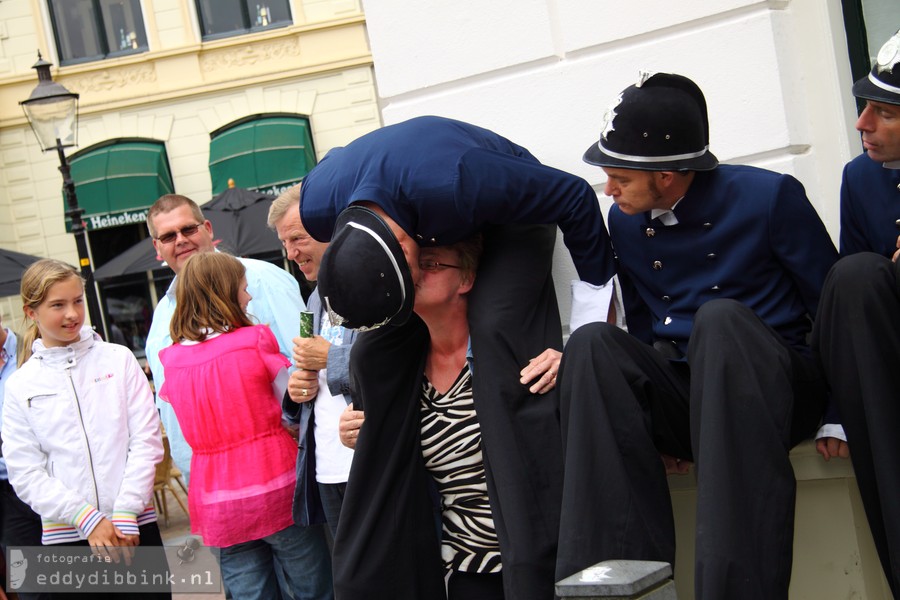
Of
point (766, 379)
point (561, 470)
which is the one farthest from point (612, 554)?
point (766, 379)

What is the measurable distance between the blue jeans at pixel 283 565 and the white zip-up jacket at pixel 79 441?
1.63 feet

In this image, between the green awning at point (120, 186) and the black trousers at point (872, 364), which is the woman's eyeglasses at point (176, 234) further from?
the green awning at point (120, 186)

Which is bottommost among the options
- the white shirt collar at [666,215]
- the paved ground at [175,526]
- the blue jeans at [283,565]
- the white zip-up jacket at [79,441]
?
the paved ground at [175,526]

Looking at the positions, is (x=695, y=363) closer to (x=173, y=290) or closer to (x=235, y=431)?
(x=235, y=431)

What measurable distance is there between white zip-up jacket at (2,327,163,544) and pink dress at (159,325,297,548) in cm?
34

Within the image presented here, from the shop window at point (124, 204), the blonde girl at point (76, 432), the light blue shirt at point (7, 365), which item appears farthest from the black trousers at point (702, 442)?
the shop window at point (124, 204)

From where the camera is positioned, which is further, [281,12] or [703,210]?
[281,12]

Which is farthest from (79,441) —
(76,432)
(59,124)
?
(59,124)

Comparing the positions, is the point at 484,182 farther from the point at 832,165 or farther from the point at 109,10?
the point at 109,10

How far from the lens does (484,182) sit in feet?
10.2

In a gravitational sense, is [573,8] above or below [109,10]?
below

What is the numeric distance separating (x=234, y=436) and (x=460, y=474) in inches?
64.1

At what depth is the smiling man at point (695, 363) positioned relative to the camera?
252cm

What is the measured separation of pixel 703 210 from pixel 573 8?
133 centimetres
